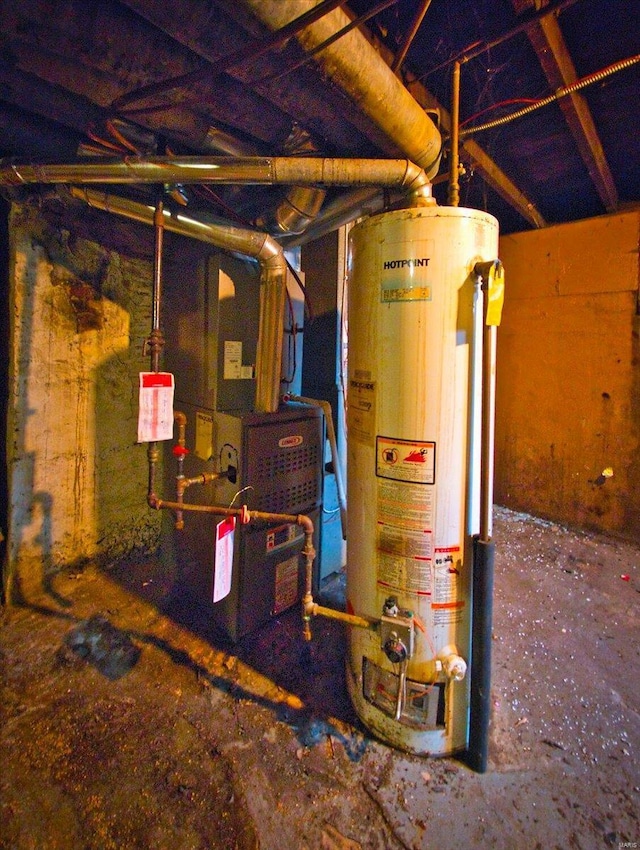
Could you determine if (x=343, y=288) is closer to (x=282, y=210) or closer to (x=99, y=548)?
(x=282, y=210)

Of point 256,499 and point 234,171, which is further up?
point 234,171

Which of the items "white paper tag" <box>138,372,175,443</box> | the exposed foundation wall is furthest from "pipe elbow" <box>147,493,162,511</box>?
the exposed foundation wall

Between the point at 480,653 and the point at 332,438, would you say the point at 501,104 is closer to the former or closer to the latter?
the point at 332,438

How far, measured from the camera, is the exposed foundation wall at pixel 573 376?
2752mm

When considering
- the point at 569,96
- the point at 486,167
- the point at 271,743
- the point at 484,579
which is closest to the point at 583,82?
the point at 569,96

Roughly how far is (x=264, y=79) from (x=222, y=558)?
4.81 feet

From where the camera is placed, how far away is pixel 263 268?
1736mm

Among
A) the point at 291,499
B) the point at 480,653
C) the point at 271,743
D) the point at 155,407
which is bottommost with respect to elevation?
the point at 271,743

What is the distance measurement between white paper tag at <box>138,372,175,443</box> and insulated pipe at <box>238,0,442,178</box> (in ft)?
3.45

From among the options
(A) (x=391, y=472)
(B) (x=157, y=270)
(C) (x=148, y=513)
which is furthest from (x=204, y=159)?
(C) (x=148, y=513)

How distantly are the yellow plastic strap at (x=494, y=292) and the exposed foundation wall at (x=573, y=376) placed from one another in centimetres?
235

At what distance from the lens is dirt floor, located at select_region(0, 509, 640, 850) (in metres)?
1.07

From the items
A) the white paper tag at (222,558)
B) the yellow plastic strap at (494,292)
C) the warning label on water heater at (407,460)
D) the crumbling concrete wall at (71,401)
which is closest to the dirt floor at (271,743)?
the crumbling concrete wall at (71,401)

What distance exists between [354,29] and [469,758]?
209cm
